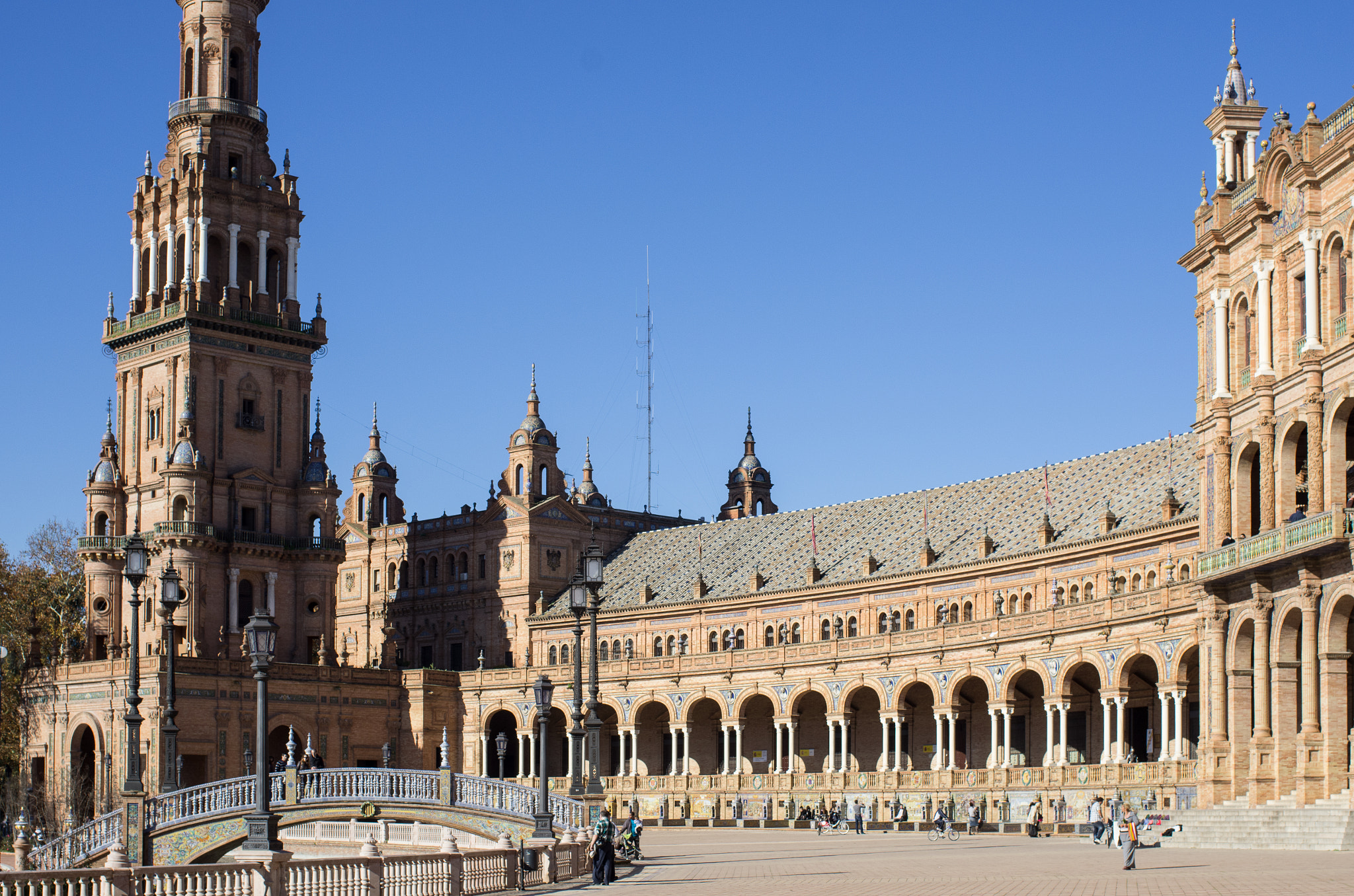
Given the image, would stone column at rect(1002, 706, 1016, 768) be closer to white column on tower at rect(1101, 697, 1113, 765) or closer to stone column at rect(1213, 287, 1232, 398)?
white column on tower at rect(1101, 697, 1113, 765)

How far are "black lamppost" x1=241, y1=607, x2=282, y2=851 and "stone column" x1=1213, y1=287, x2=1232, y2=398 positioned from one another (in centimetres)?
3064

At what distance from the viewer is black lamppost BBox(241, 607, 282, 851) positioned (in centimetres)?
3456

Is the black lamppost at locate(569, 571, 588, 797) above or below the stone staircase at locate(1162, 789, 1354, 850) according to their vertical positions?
above

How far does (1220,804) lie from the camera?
173ft

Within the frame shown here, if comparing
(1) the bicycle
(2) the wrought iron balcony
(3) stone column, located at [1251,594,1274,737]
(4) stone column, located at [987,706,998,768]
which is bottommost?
(1) the bicycle

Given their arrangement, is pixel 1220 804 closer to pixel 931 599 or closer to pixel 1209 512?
pixel 1209 512

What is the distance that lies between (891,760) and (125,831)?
46970 millimetres

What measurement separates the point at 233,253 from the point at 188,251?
2521 mm

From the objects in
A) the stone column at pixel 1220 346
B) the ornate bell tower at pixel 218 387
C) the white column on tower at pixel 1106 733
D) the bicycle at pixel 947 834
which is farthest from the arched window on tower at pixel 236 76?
the stone column at pixel 1220 346

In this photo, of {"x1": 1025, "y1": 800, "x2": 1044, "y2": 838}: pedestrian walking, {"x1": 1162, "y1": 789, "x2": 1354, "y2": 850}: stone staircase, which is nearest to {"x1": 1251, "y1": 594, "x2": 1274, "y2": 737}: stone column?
{"x1": 1162, "y1": 789, "x2": 1354, "y2": 850}: stone staircase

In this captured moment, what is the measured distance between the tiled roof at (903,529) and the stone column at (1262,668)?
20606 mm

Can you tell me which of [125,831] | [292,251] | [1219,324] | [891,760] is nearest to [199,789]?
[125,831]

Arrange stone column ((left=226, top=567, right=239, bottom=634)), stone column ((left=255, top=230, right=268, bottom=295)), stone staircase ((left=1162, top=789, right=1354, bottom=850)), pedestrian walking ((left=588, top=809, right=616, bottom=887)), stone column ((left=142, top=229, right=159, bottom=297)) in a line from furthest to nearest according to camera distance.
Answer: stone column ((left=255, top=230, right=268, bottom=295))
stone column ((left=142, top=229, right=159, bottom=297))
stone column ((left=226, top=567, right=239, bottom=634))
stone staircase ((left=1162, top=789, right=1354, bottom=850))
pedestrian walking ((left=588, top=809, right=616, bottom=887))

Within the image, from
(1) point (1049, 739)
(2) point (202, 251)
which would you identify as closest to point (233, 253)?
(2) point (202, 251)
